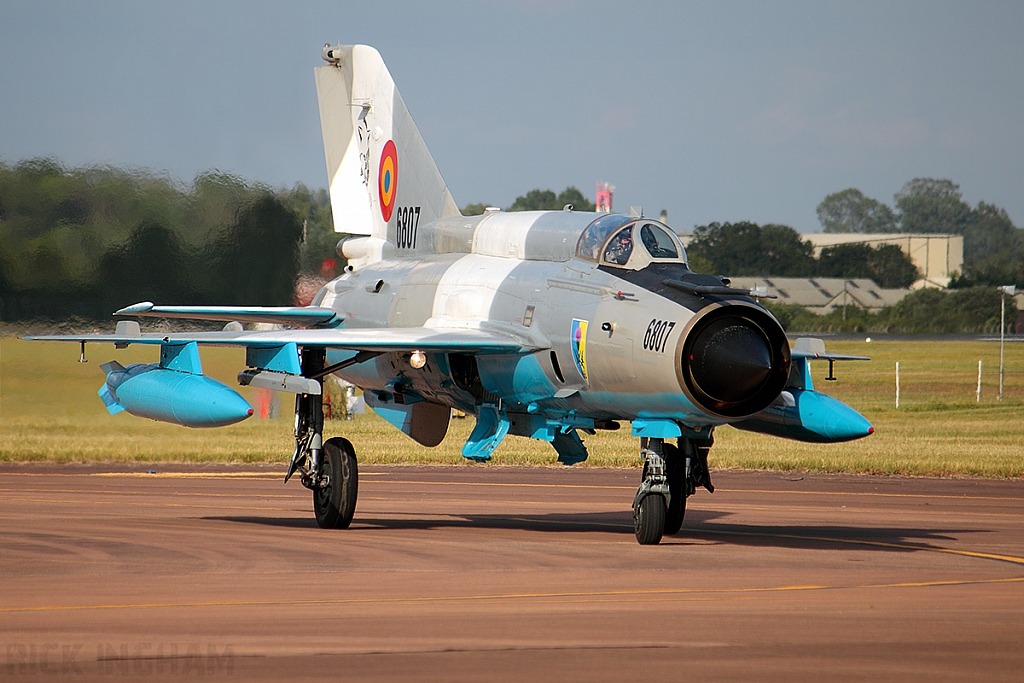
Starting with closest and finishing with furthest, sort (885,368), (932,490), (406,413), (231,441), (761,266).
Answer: (406,413) → (932,490) → (231,441) → (885,368) → (761,266)

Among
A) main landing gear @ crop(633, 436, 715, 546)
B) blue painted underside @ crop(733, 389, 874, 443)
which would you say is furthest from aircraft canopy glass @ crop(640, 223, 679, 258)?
blue painted underside @ crop(733, 389, 874, 443)

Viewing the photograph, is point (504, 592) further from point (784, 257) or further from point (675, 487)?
point (784, 257)

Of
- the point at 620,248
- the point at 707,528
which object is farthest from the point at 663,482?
the point at 707,528

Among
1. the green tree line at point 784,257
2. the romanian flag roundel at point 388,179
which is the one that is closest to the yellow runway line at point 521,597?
the romanian flag roundel at point 388,179

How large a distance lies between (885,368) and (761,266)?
1371cm

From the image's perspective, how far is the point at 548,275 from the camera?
45.6ft

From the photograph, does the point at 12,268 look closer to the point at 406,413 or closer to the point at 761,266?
the point at 406,413

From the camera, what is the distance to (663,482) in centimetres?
1263

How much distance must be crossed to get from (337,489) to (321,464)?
47cm

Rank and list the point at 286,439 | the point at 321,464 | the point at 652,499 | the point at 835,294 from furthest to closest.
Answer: the point at 835,294 → the point at 286,439 → the point at 321,464 → the point at 652,499

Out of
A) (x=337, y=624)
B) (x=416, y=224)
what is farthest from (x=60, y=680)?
(x=416, y=224)

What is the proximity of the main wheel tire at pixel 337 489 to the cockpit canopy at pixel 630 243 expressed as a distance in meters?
3.58

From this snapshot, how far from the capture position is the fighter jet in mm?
11891

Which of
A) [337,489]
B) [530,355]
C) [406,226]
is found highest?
[406,226]
